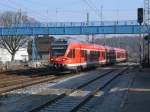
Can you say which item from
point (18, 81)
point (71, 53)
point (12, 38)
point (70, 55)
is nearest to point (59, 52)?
point (70, 55)

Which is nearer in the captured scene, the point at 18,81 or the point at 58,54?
the point at 18,81

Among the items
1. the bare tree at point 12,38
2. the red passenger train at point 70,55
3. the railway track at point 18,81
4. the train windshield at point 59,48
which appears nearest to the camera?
the railway track at point 18,81

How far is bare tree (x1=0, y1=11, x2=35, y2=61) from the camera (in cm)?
10600

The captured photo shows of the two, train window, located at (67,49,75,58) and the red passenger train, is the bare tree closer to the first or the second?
the red passenger train

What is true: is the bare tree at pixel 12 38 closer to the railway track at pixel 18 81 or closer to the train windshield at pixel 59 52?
the train windshield at pixel 59 52

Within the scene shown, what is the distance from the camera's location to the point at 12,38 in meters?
106

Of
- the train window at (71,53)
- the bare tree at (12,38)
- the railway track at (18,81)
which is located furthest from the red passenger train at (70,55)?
the bare tree at (12,38)

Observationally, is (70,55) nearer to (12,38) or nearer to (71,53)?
(71,53)

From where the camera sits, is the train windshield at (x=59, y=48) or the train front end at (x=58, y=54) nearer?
the train front end at (x=58, y=54)

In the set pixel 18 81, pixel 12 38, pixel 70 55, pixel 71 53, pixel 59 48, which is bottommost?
pixel 18 81

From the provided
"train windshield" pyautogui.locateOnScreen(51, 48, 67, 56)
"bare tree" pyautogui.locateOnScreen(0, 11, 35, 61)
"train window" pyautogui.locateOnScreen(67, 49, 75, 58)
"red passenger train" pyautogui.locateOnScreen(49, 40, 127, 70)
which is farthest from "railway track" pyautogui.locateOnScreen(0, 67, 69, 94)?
"bare tree" pyautogui.locateOnScreen(0, 11, 35, 61)

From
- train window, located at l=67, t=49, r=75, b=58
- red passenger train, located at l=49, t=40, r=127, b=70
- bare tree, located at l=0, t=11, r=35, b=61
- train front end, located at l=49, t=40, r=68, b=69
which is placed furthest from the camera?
bare tree, located at l=0, t=11, r=35, b=61

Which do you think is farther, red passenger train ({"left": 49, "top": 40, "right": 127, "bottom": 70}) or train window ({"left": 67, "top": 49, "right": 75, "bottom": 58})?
train window ({"left": 67, "top": 49, "right": 75, "bottom": 58})

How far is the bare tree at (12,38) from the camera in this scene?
106000 mm
